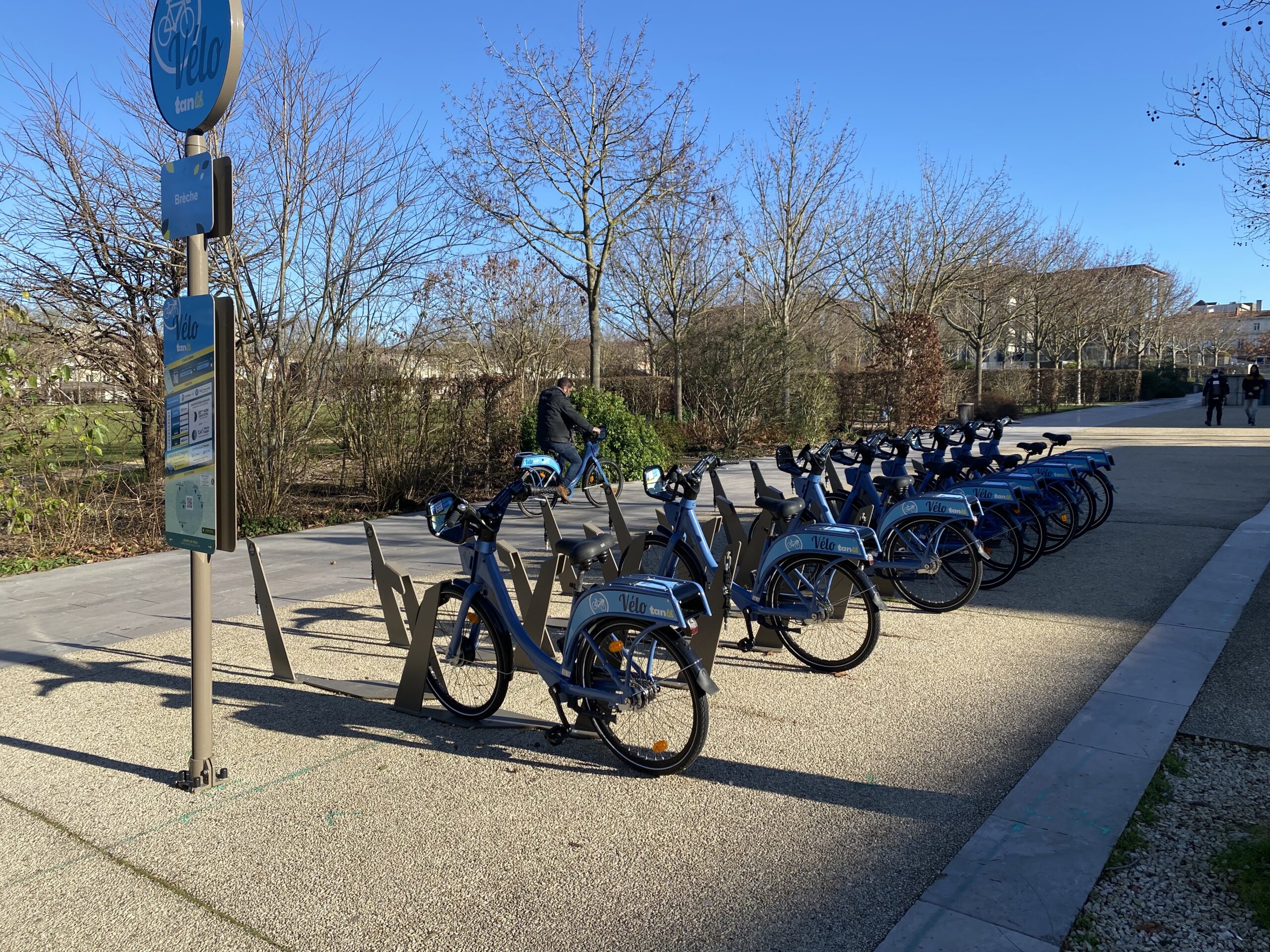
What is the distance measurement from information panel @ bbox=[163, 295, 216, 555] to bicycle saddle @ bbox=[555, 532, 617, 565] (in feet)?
4.51

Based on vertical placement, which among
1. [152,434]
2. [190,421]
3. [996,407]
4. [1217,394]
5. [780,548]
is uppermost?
[1217,394]

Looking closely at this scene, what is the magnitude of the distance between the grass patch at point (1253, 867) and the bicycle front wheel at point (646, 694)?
1.78 metres

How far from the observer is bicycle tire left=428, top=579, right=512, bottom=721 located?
4.09 metres

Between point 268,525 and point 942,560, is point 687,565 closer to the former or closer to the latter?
point 942,560

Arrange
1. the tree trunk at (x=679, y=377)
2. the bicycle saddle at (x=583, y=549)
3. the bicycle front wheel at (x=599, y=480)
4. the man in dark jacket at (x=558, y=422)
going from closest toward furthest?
the bicycle saddle at (x=583, y=549) < the man in dark jacket at (x=558, y=422) < the bicycle front wheel at (x=599, y=480) < the tree trunk at (x=679, y=377)

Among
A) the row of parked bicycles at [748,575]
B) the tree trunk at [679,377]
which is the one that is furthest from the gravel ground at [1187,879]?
the tree trunk at [679,377]

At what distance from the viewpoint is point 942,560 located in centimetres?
611

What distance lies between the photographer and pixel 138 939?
264 centimetres

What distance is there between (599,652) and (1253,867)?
7.67 ft

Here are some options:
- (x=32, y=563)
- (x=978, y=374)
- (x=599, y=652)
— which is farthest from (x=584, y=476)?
(x=978, y=374)

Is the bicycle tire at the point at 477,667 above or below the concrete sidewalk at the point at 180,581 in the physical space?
A: above

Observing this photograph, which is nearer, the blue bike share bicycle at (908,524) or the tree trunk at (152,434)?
the blue bike share bicycle at (908,524)

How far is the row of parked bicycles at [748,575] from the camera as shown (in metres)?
3.70

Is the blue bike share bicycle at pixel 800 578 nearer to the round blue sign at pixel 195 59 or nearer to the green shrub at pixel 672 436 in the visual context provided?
the round blue sign at pixel 195 59
